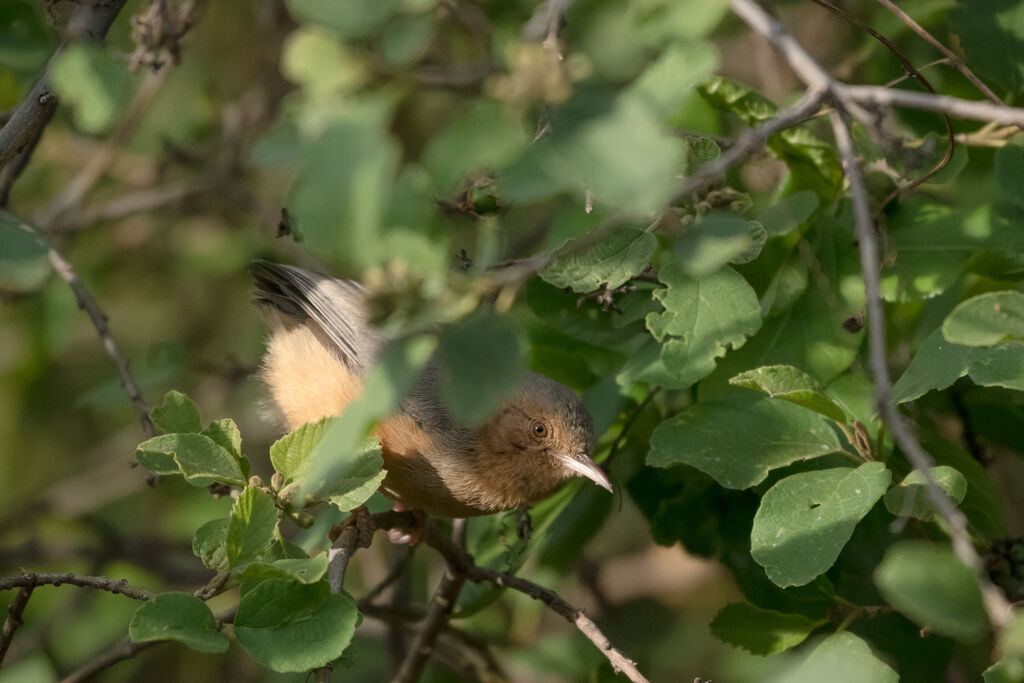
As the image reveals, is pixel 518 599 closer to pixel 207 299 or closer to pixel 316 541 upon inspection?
pixel 316 541

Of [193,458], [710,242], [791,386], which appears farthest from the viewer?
[791,386]

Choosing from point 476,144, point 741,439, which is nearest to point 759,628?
point 741,439

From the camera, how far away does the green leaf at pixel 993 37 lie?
365cm

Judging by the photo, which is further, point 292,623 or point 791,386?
point 791,386

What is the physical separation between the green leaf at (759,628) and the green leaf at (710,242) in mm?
1759

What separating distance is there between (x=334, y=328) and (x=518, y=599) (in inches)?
70.5

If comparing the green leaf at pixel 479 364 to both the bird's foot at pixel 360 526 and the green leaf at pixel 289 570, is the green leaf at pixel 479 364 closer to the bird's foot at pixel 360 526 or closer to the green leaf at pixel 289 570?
the green leaf at pixel 289 570

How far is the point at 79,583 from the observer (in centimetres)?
283

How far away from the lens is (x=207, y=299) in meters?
7.33

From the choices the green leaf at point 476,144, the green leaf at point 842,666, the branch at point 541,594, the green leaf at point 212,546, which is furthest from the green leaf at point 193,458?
the green leaf at point 842,666

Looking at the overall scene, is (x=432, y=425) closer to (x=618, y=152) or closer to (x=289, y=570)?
(x=289, y=570)

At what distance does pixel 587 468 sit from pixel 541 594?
26.3 inches

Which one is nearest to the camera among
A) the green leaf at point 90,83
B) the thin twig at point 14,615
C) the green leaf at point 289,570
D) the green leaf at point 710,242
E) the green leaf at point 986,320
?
the green leaf at point 710,242

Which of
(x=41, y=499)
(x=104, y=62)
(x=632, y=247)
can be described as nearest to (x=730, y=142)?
(x=632, y=247)
